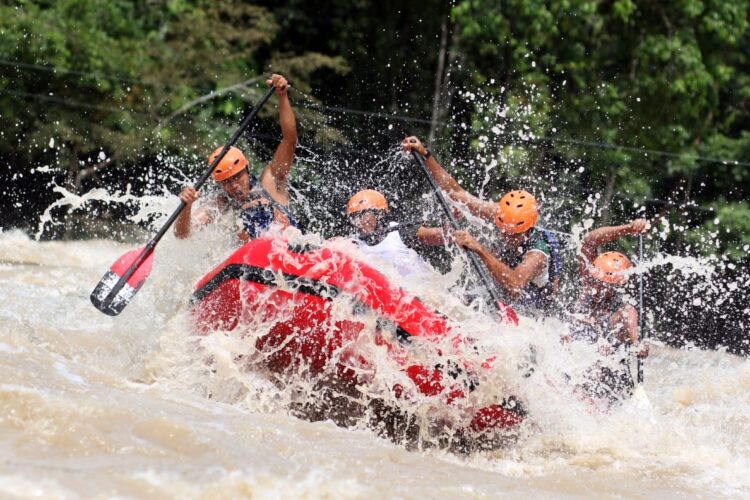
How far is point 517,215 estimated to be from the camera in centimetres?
613

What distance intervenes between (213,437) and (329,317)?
1.16m

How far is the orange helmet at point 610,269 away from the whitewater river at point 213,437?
986 mm

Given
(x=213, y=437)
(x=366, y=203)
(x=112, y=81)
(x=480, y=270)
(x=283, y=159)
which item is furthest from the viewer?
(x=112, y=81)

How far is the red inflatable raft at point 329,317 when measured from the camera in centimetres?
536

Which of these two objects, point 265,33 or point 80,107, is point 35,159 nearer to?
point 80,107

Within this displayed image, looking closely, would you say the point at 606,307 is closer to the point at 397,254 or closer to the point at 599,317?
the point at 599,317

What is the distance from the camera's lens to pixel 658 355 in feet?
39.9

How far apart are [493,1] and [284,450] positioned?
1204 centimetres

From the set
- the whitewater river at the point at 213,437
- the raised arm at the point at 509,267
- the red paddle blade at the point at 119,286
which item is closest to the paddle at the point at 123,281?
the red paddle blade at the point at 119,286

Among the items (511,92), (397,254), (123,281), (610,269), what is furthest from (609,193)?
(123,281)

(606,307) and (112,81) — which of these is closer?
(606,307)

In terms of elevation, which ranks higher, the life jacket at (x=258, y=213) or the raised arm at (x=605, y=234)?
the raised arm at (x=605, y=234)

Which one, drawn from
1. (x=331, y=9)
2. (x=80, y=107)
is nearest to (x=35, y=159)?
(x=80, y=107)

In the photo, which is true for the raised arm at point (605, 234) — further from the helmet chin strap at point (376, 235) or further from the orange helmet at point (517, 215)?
the helmet chin strap at point (376, 235)
